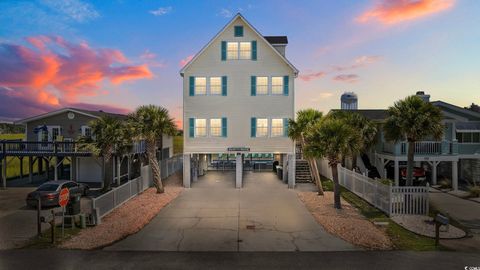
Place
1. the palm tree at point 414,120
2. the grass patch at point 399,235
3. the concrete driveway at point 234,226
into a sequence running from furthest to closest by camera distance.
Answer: the palm tree at point 414,120
the concrete driveway at point 234,226
the grass patch at point 399,235

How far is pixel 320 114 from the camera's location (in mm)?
22328

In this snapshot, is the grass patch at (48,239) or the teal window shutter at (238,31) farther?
the teal window shutter at (238,31)

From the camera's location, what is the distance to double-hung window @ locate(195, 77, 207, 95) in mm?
25047

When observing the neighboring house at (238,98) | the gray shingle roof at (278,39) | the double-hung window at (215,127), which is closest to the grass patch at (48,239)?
the neighboring house at (238,98)

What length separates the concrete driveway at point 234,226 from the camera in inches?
468

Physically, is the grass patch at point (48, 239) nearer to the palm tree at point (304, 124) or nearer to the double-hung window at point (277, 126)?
the palm tree at point (304, 124)

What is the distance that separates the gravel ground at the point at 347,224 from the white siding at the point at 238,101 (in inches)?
284

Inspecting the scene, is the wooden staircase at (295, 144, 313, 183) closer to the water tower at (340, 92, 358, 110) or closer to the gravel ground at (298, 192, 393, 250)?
the gravel ground at (298, 192, 393, 250)

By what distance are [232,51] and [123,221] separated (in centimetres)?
1605

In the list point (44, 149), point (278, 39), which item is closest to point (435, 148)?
point (278, 39)

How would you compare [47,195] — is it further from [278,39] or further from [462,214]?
[462,214]

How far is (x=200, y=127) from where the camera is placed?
993 inches

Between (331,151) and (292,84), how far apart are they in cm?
925

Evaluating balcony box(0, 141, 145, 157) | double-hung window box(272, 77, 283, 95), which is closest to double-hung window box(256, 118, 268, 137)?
double-hung window box(272, 77, 283, 95)
